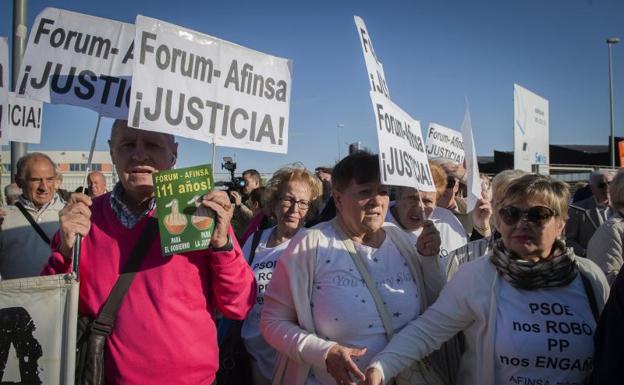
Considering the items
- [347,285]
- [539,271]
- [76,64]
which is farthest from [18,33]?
[539,271]

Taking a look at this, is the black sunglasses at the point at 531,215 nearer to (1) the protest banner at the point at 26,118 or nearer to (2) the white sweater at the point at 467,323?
(2) the white sweater at the point at 467,323

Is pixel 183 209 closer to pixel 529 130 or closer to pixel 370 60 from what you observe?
pixel 370 60

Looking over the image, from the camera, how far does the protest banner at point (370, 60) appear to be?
8.35 ft

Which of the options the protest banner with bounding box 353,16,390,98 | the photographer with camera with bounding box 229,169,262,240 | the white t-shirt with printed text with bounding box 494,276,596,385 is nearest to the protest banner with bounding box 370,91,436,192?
the protest banner with bounding box 353,16,390,98

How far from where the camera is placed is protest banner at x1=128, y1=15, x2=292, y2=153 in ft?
7.15

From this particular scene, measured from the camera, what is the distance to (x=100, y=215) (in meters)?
2.16

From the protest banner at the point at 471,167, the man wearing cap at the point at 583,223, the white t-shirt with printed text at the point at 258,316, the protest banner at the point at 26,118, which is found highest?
the protest banner at the point at 26,118

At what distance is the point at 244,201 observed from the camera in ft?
27.1

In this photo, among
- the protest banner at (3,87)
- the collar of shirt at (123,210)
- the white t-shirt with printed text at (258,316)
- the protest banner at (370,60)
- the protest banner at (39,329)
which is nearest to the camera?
the protest banner at (39,329)

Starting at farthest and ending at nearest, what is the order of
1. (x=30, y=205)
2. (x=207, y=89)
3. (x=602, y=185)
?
(x=602, y=185)
(x=30, y=205)
(x=207, y=89)

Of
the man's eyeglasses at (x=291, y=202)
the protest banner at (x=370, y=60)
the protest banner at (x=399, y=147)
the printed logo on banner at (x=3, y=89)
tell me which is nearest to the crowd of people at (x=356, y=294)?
the protest banner at (x=399, y=147)

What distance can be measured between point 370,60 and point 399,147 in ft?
1.64

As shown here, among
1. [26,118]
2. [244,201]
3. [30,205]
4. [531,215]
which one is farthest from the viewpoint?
[244,201]

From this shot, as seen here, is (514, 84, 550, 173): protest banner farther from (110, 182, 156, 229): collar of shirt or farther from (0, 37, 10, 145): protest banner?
(0, 37, 10, 145): protest banner
